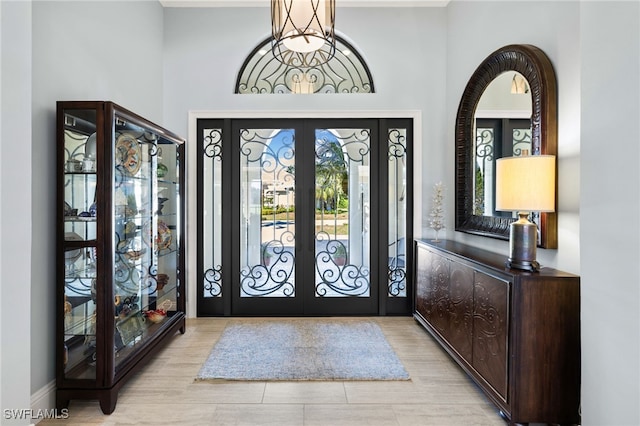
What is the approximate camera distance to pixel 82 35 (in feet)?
7.89

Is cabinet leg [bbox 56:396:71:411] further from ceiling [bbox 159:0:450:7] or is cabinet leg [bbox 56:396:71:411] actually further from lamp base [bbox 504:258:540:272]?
ceiling [bbox 159:0:450:7]

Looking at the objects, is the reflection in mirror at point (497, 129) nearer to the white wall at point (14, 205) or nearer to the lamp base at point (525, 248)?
the lamp base at point (525, 248)

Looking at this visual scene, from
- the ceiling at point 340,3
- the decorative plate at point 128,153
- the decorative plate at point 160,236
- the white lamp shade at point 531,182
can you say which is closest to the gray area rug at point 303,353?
the decorative plate at point 160,236

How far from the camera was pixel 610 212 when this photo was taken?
56.9 inches

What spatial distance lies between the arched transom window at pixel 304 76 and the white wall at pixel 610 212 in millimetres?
2351

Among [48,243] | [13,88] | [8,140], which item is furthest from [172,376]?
[13,88]

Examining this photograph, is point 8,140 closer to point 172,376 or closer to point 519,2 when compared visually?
point 172,376

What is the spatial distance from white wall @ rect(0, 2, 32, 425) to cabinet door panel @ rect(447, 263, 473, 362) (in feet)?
8.11

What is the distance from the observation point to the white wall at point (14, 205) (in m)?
1.44

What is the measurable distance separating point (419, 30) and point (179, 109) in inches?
106

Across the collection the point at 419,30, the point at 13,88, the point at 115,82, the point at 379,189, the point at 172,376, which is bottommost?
the point at 172,376

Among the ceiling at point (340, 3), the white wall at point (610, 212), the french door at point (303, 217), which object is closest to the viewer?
the white wall at point (610, 212)

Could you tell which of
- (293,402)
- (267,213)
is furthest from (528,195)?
(267,213)

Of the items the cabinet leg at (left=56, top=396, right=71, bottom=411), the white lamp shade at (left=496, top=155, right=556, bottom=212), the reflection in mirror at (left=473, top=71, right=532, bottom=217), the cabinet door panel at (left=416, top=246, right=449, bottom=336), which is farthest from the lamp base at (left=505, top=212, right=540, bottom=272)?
the cabinet leg at (left=56, top=396, right=71, bottom=411)
